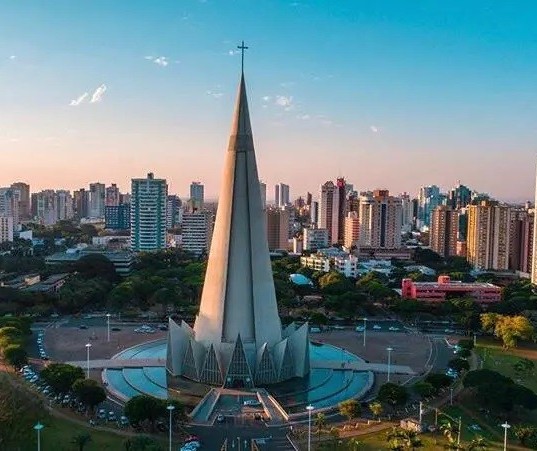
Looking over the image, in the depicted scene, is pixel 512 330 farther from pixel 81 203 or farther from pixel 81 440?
pixel 81 203

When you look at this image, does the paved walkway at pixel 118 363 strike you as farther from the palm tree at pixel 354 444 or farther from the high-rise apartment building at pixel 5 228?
the high-rise apartment building at pixel 5 228

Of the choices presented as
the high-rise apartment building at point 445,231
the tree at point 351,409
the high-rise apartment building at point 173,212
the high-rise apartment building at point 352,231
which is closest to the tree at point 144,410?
the tree at point 351,409

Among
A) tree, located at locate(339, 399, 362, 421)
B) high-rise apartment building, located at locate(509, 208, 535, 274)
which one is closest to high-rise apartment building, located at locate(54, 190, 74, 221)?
high-rise apartment building, located at locate(509, 208, 535, 274)

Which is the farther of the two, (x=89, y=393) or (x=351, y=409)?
(x=89, y=393)

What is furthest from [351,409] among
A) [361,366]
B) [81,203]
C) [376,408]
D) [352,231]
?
[81,203]

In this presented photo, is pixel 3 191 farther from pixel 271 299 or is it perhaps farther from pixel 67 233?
pixel 271 299

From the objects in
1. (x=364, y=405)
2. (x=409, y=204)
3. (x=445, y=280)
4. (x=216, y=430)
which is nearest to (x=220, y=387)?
(x=216, y=430)
